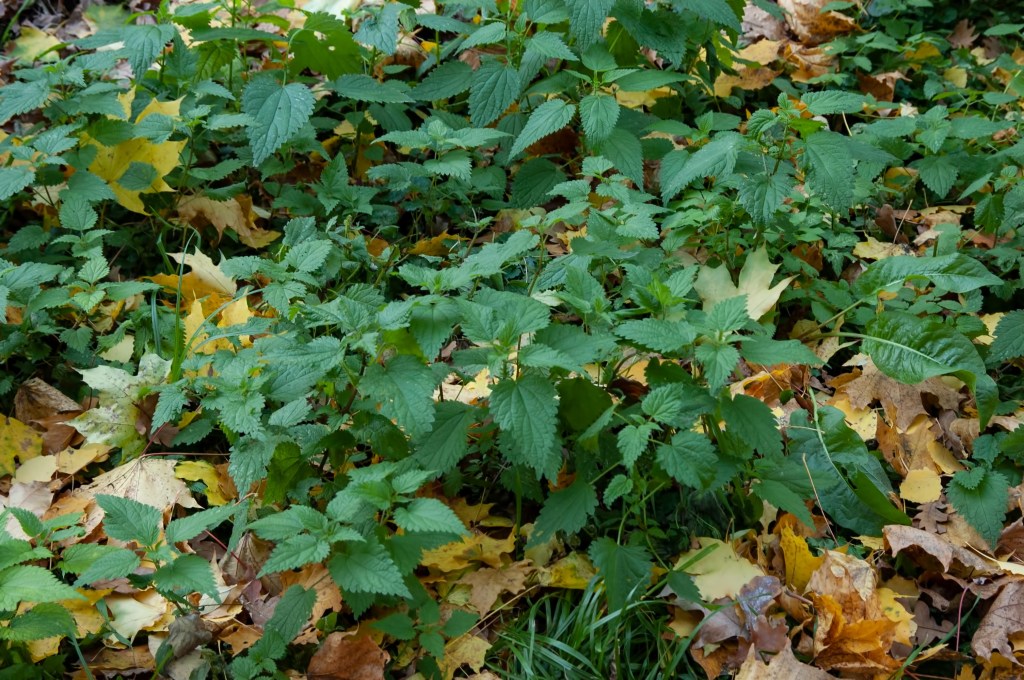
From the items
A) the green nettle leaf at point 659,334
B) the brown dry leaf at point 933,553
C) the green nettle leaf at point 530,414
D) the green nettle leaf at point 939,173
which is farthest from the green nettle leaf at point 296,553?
the green nettle leaf at point 939,173

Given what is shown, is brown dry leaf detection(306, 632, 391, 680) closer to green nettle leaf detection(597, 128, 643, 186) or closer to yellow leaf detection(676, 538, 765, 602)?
yellow leaf detection(676, 538, 765, 602)

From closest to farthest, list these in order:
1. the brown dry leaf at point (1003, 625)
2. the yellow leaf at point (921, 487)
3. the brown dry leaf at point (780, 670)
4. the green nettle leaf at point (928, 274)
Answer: the brown dry leaf at point (780, 670), the brown dry leaf at point (1003, 625), the yellow leaf at point (921, 487), the green nettle leaf at point (928, 274)

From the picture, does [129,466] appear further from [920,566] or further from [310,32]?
[920,566]

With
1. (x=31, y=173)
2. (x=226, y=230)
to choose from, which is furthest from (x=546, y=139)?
(x=31, y=173)

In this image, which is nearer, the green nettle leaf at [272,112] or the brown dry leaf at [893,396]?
the brown dry leaf at [893,396]

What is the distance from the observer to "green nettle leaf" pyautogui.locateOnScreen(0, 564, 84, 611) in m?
1.74

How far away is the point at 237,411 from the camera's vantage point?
6.41 ft

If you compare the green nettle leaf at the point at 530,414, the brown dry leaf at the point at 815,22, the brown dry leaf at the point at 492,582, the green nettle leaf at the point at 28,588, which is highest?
the brown dry leaf at the point at 815,22

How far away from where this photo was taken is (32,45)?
12.5ft

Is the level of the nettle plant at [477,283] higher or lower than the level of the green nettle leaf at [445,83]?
lower

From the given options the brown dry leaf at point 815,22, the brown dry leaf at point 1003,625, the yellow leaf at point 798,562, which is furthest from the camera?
the brown dry leaf at point 815,22

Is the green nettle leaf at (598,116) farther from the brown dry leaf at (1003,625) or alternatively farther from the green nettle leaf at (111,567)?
the green nettle leaf at (111,567)

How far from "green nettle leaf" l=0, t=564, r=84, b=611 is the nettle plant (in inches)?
1.9

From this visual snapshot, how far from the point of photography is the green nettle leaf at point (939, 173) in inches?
122
